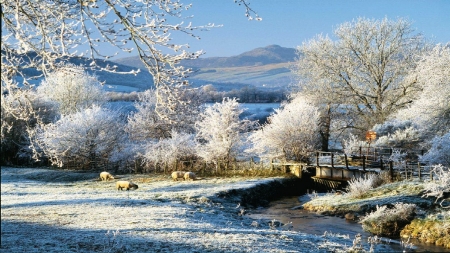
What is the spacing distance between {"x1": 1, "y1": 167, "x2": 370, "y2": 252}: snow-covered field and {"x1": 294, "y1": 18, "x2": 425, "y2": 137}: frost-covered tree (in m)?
18.4

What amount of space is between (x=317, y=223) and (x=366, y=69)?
73.9 ft

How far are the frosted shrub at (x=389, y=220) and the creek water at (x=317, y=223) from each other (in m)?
0.42

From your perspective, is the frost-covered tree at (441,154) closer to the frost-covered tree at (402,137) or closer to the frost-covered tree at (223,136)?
the frost-covered tree at (402,137)

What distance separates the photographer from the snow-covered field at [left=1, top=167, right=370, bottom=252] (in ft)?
34.8

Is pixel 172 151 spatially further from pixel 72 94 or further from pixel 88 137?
pixel 72 94

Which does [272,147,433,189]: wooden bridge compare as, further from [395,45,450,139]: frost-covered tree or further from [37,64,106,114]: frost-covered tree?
[37,64,106,114]: frost-covered tree

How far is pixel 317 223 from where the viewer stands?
1841 cm

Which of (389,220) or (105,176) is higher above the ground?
(105,176)

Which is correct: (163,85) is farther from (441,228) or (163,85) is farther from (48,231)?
(441,228)

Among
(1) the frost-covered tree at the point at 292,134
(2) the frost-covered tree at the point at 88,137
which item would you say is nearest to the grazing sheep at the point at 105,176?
(2) the frost-covered tree at the point at 88,137

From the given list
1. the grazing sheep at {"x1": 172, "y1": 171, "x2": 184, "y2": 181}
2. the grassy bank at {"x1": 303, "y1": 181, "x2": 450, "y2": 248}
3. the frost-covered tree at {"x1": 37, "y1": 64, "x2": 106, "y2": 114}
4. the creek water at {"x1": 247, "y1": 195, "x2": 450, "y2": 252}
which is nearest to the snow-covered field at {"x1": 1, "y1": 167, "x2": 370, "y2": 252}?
the creek water at {"x1": 247, "y1": 195, "x2": 450, "y2": 252}

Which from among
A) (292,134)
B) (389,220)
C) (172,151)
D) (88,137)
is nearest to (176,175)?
(172,151)

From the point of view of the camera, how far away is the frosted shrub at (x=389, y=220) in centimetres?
1661

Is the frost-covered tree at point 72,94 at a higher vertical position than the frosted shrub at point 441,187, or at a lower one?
higher
